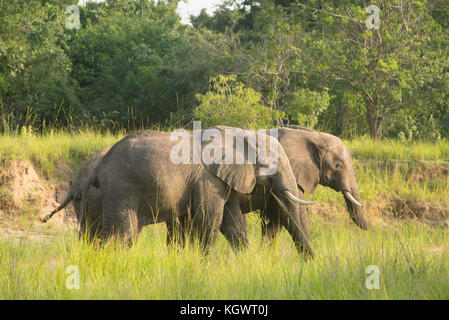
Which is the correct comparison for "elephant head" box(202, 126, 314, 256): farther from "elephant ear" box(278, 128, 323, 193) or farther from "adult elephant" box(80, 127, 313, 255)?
"elephant ear" box(278, 128, 323, 193)

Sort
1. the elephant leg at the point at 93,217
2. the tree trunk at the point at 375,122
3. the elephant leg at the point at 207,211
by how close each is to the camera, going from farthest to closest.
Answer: the tree trunk at the point at 375,122 → the elephant leg at the point at 93,217 → the elephant leg at the point at 207,211

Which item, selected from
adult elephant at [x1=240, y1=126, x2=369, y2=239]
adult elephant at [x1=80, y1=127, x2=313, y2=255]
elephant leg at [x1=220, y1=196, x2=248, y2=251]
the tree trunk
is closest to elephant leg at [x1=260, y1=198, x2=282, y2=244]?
adult elephant at [x1=240, y1=126, x2=369, y2=239]

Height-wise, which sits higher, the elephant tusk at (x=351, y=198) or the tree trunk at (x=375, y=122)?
the tree trunk at (x=375, y=122)

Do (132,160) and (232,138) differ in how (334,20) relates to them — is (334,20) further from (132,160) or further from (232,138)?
(132,160)

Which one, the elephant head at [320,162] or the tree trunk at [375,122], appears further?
the tree trunk at [375,122]

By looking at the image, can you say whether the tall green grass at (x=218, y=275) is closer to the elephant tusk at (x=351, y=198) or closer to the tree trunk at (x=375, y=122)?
the elephant tusk at (x=351, y=198)

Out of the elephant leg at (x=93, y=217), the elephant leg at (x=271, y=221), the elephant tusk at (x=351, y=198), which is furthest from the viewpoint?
the elephant tusk at (x=351, y=198)

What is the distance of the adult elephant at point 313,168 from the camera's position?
7.91m

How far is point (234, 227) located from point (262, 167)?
75cm

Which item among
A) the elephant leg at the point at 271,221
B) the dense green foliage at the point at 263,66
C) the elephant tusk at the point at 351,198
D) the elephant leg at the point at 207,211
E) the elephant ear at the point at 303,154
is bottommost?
the elephant leg at the point at 271,221

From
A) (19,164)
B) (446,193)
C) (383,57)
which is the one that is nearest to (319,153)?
(446,193)

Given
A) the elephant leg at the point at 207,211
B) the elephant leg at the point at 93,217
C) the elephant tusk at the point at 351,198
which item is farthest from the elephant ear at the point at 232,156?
the elephant tusk at the point at 351,198

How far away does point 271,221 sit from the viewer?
7.95 meters

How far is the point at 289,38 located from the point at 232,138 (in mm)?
9408
